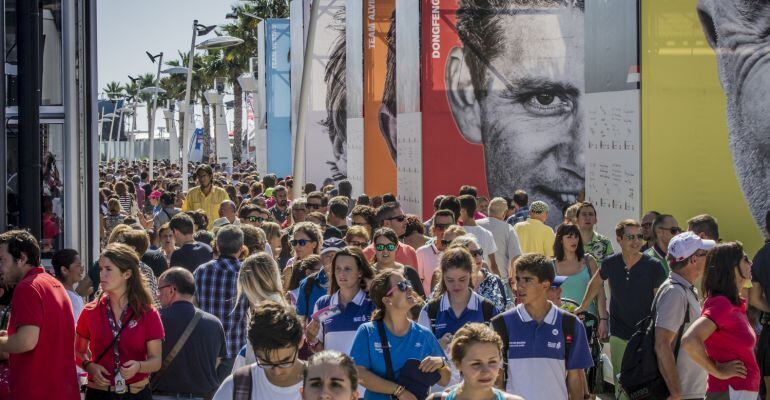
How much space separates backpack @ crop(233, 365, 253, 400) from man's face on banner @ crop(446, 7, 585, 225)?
56.8 feet

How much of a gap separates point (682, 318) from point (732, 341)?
380 mm

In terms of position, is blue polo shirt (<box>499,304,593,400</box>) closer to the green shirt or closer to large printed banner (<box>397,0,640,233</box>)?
the green shirt

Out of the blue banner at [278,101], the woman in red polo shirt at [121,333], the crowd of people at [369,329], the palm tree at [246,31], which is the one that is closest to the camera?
the crowd of people at [369,329]

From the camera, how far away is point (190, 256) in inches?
415

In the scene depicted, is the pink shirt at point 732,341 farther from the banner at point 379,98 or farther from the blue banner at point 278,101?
the blue banner at point 278,101

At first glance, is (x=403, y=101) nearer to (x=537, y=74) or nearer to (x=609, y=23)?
(x=537, y=74)

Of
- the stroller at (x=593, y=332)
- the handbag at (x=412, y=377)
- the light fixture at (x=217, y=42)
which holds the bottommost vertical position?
the stroller at (x=593, y=332)

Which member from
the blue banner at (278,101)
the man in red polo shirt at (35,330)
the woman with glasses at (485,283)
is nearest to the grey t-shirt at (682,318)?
the woman with glasses at (485,283)

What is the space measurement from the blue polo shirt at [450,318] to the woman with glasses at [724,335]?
4.26 ft

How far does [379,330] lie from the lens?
645cm

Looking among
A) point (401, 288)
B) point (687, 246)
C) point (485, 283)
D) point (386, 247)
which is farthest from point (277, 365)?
point (386, 247)

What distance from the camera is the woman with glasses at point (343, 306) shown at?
7.30m

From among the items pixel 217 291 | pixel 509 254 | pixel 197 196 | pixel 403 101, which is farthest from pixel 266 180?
pixel 217 291

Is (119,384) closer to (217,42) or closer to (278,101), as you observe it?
(217,42)
